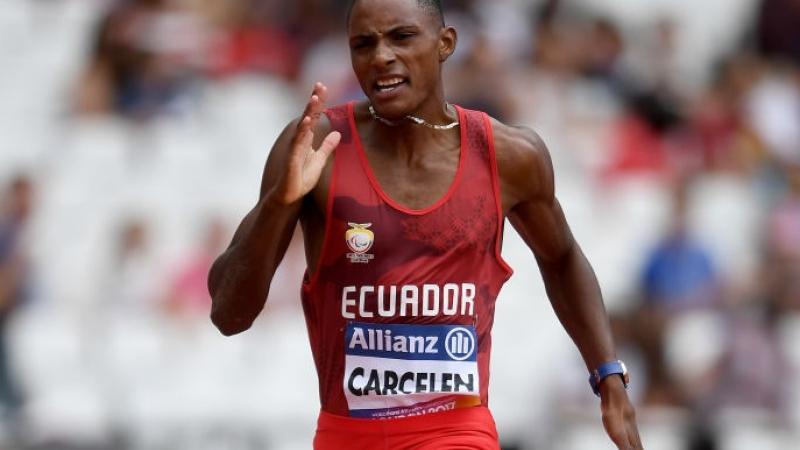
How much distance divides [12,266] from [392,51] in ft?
21.9

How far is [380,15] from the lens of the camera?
5.61m

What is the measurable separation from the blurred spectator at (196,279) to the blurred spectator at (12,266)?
1.08 metres

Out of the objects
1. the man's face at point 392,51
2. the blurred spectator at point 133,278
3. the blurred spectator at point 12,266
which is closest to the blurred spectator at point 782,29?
the blurred spectator at point 133,278

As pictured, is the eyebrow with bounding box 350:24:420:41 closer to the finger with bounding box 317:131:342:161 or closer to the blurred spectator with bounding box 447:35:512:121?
the finger with bounding box 317:131:342:161

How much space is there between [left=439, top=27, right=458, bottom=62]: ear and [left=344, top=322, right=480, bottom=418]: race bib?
97 cm

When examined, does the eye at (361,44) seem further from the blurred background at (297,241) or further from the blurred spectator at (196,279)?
the blurred spectator at (196,279)

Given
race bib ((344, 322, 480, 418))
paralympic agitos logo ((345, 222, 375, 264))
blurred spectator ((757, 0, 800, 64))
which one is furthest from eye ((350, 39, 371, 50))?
blurred spectator ((757, 0, 800, 64))

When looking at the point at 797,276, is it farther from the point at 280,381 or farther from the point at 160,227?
the point at 160,227

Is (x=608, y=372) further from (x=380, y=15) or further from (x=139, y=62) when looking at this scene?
(x=139, y=62)

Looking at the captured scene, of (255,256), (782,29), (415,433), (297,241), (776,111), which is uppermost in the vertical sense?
(782,29)

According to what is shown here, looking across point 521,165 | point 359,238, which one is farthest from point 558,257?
point 359,238

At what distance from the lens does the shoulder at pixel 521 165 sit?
591 cm

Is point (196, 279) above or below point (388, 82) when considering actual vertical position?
above

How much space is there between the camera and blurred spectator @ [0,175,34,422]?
11281 mm
